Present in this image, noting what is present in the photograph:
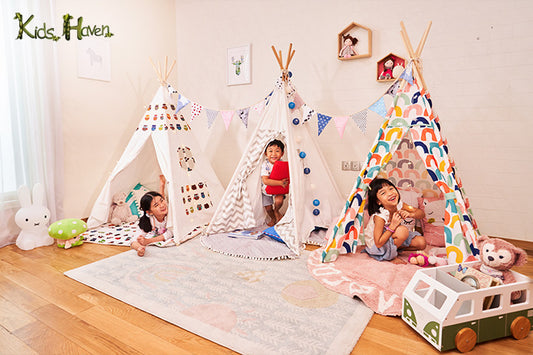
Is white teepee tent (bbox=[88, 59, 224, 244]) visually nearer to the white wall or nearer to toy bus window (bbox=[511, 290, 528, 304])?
the white wall

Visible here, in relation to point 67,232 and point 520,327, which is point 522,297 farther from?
point 67,232

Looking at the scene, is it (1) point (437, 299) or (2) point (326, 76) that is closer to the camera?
(1) point (437, 299)

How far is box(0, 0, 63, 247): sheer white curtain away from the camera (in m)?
2.86

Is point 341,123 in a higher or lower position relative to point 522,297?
higher

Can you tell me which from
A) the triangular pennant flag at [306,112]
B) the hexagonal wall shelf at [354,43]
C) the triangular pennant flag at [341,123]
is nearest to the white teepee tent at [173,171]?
the triangular pennant flag at [306,112]

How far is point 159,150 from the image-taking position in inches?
129

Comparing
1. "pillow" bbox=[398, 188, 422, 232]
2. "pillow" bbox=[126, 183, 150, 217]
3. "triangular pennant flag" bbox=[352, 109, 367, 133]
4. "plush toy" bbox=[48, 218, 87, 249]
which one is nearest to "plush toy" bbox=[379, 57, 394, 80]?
"triangular pennant flag" bbox=[352, 109, 367, 133]

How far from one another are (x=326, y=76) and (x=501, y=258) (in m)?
2.47

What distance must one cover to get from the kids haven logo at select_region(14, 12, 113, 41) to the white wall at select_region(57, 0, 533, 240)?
0.38 feet

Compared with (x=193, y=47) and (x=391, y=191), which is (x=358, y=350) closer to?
(x=391, y=191)

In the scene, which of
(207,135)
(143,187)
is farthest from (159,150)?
(207,135)

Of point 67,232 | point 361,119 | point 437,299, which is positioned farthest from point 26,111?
point 437,299

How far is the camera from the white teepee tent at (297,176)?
3.07 m

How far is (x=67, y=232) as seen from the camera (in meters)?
2.82
